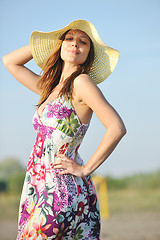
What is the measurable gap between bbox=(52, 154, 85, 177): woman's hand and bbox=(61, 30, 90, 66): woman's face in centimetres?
60

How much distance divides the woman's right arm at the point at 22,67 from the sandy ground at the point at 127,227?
16.0ft

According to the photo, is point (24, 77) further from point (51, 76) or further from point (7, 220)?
point (7, 220)

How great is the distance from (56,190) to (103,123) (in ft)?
1.44

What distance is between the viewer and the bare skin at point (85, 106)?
82.0 inches

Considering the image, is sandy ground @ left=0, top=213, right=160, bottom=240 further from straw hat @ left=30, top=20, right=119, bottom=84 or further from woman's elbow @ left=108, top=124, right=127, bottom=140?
woman's elbow @ left=108, top=124, right=127, bottom=140

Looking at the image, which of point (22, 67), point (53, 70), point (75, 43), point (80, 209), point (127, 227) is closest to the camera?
point (80, 209)

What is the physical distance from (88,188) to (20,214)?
0.42 metres

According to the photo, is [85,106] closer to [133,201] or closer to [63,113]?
[63,113]

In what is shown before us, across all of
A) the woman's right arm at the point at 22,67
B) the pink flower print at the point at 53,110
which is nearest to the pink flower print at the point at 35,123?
the pink flower print at the point at 53,110

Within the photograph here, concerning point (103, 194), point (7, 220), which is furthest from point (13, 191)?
point (103, 194)

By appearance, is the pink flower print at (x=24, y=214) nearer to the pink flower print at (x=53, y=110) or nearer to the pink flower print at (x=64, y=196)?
the pink flower print at (x=64, y=196)

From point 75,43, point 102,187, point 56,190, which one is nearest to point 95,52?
point 75,43

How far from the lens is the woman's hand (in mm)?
2143

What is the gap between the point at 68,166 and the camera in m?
2.15
